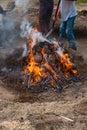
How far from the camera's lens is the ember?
331 inches

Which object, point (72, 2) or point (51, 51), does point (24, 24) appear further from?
point (51, 51)

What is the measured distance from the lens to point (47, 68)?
8555mm

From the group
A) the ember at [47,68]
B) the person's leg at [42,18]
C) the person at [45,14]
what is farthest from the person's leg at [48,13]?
the ember at [47,68]

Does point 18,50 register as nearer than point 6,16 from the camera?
Yes

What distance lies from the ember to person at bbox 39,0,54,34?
1850 mm

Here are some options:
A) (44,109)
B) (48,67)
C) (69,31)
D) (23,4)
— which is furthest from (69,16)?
(44,109)

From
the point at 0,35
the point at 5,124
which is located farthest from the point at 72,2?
the point at 5,124

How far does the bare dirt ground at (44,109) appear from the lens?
6.80 m

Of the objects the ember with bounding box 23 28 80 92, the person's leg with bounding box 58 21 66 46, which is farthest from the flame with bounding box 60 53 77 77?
the person's leg with bounding box 58 21 66 46

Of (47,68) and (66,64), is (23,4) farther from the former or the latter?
(47,68)

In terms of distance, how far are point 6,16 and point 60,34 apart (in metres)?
2.09

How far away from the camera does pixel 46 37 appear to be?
9648 mm

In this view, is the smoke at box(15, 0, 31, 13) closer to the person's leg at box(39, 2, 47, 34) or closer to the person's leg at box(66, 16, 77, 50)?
the person's leg at box(39, 2, 47, 34)

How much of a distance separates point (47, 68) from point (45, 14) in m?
3.16
